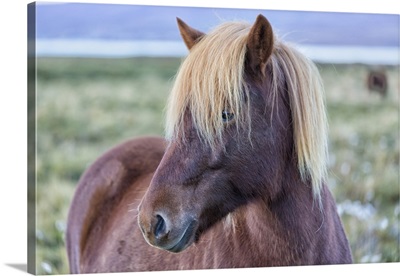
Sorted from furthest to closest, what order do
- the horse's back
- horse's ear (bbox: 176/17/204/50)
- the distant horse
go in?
the distant horse < the horse's back < horse's ear (bbox: 176/17/204/50)

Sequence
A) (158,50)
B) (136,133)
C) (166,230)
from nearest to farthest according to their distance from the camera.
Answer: (166,230), (158,50), (136,133)

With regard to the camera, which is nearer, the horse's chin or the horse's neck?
the horse's chin

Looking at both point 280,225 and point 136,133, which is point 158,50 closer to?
point 136,133

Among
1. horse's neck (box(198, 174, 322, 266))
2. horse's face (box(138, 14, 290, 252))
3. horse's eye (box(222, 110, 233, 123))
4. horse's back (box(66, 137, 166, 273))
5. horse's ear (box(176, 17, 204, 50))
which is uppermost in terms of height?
horse's ear (box(176, 17, 204, 50))

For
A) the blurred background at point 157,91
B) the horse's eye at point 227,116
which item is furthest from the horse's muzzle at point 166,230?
the blurred background at point 157,91

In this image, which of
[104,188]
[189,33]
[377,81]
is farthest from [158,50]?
[377,81]

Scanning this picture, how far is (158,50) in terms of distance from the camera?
4.58 metres

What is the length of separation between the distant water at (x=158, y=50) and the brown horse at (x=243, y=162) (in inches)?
44.6

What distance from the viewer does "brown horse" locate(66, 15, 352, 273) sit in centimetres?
283

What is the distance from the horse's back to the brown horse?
0.76 meters

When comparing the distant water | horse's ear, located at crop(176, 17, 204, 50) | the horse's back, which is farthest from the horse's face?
the distant water

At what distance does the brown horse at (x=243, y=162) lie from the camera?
2826 millimetres

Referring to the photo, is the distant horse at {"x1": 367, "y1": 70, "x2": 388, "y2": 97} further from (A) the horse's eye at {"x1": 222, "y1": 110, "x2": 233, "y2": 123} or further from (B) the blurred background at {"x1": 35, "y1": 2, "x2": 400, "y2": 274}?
(A) the horse's eye at {"x1": 222, "y1": 110, "x2": 233, "y2": 123}

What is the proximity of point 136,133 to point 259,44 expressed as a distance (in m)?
2.76
